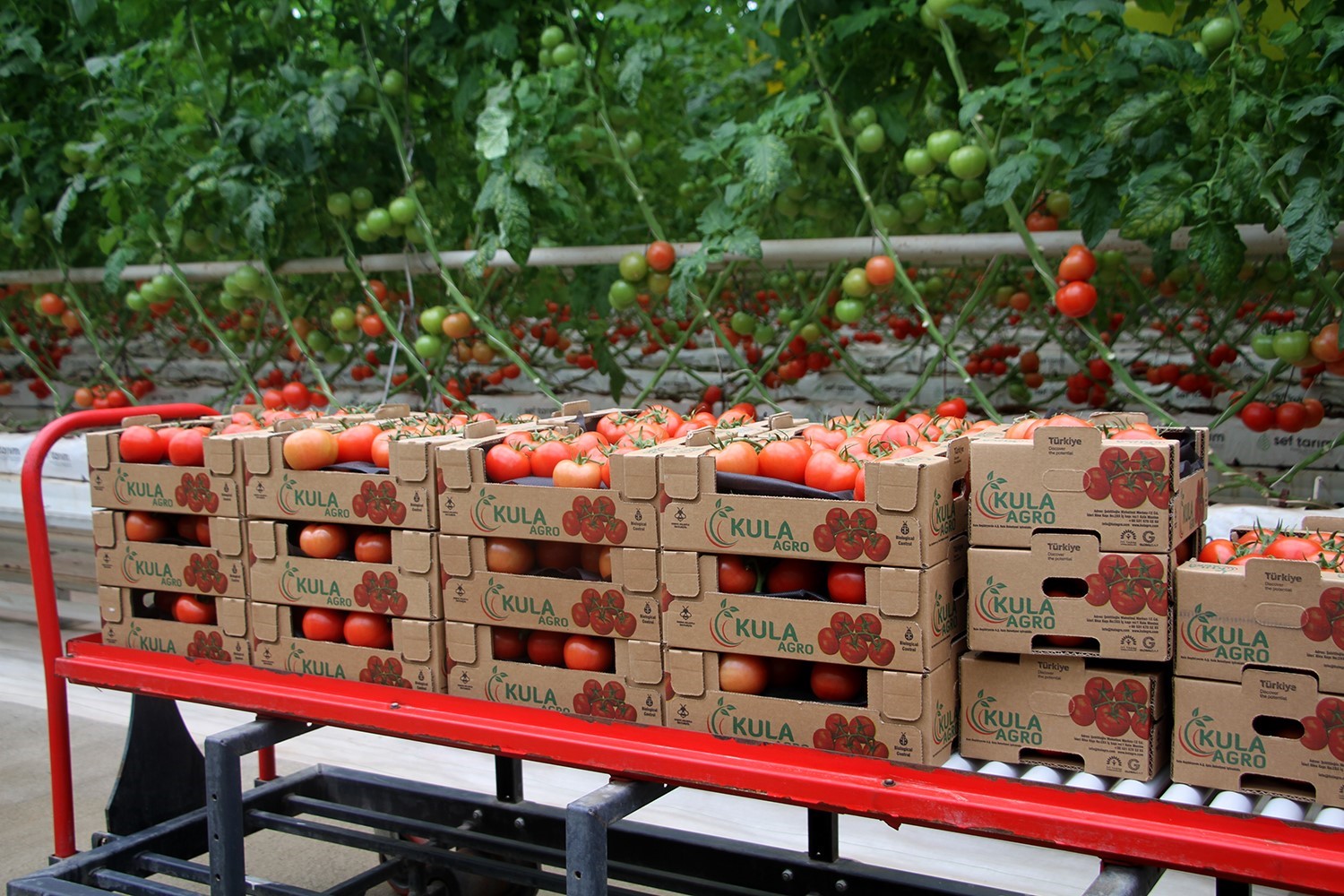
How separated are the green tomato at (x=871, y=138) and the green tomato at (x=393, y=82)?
173 centimetres

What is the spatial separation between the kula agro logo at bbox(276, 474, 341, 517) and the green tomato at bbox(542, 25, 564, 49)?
2290mm

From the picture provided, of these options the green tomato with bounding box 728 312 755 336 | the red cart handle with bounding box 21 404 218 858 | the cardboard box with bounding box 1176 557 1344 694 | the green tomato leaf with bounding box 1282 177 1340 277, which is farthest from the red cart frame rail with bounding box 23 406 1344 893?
the green tomato with bounding box 728 312 755 336

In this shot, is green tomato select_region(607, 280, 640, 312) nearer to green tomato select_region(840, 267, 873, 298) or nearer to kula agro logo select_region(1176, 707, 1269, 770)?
green tomato select_region(840, 267, 873, 298)

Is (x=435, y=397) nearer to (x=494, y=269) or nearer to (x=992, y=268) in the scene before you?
(x=494, y=269)

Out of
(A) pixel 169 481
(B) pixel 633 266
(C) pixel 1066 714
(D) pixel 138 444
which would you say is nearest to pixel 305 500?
(A) pixel 169 481

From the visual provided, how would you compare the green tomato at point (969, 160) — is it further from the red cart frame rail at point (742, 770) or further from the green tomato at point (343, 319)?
the green tomato at point (343, 319)

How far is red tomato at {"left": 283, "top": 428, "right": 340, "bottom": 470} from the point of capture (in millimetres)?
2264

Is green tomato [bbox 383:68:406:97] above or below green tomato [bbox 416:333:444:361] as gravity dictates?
above

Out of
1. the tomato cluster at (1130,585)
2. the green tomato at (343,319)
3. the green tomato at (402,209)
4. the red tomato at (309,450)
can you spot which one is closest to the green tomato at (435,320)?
the green tomato at (402,209)

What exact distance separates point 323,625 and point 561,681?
558 millimetres

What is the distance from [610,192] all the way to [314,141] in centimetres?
178

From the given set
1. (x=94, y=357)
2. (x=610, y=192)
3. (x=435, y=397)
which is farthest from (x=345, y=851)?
(x=94, y=357)

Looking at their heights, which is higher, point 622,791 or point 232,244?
point 232,244

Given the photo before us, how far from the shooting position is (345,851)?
3359 mm
